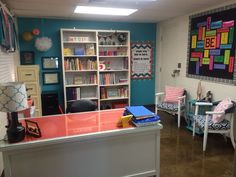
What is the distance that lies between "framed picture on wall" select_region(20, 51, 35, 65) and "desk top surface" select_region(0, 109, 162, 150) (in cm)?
274

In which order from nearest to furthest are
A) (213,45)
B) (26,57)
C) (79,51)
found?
(213,45) → (26,57) → (79,51)

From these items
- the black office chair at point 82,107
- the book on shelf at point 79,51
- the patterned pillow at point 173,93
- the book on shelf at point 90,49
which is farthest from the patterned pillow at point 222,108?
the book on shelf at point 79,51

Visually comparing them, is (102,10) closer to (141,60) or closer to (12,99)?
(141,60)

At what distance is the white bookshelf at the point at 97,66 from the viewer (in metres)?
4.59

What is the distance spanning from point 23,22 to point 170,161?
4.13m

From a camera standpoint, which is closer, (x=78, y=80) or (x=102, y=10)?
(x=102, y=10)

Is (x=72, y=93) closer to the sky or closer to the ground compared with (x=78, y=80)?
closer to the ground

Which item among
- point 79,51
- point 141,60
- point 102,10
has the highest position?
point 102,10

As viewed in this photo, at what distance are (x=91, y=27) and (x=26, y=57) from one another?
66.5 inches

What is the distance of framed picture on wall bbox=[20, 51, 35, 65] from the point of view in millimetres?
4449

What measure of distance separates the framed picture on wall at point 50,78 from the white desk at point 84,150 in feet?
8.72

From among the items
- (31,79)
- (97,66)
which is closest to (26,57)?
(31,79)

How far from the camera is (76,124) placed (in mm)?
2092

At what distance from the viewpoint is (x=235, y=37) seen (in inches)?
123
